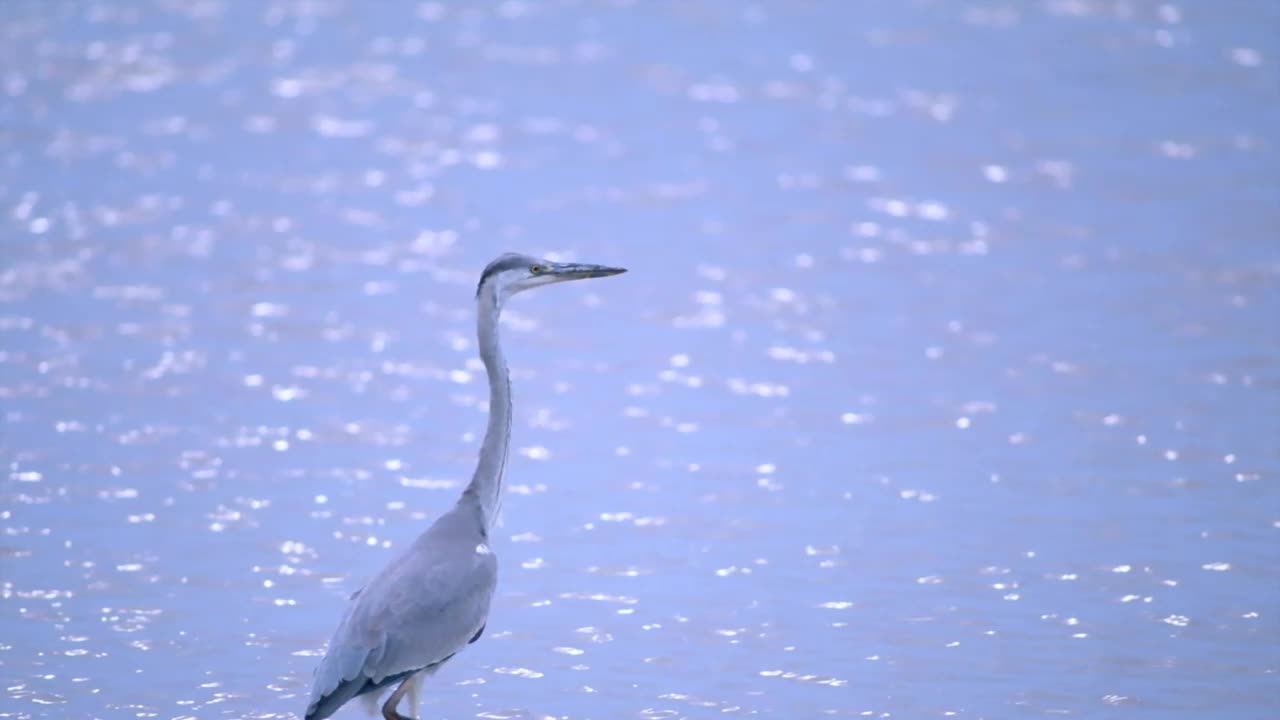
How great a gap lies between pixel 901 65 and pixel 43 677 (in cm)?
1462

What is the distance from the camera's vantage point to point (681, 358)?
41.7 ft

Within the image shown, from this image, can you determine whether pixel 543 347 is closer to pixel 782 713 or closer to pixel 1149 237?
pixel 1149 237

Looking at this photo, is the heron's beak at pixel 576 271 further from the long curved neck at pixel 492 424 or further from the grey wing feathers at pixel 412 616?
the grey wing feathers at pixel 412 616

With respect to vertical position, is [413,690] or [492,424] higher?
[492,424]

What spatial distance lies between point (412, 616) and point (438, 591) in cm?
17

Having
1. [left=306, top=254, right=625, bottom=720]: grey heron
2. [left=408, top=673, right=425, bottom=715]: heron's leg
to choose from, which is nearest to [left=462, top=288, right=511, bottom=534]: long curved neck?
[left=306, top=254, right=625, bottom=720]: grey heron

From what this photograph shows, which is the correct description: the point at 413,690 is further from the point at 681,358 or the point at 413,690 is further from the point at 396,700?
the point at 681,358

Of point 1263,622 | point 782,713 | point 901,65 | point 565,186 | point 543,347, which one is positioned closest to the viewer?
point 782,713

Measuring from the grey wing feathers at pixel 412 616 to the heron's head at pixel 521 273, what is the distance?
2.89 feet

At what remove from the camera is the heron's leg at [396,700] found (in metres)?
6.86

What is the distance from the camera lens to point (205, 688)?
7.59 metres

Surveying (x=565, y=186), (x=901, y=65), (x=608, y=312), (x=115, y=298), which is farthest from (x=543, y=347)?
(x=901, y=65)

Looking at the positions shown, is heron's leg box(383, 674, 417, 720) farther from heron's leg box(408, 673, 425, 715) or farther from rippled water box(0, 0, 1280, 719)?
rippled water box(0, 0, 1280, 719)

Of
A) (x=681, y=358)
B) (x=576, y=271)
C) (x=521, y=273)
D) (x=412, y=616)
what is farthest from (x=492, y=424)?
(x=681, y=358)
